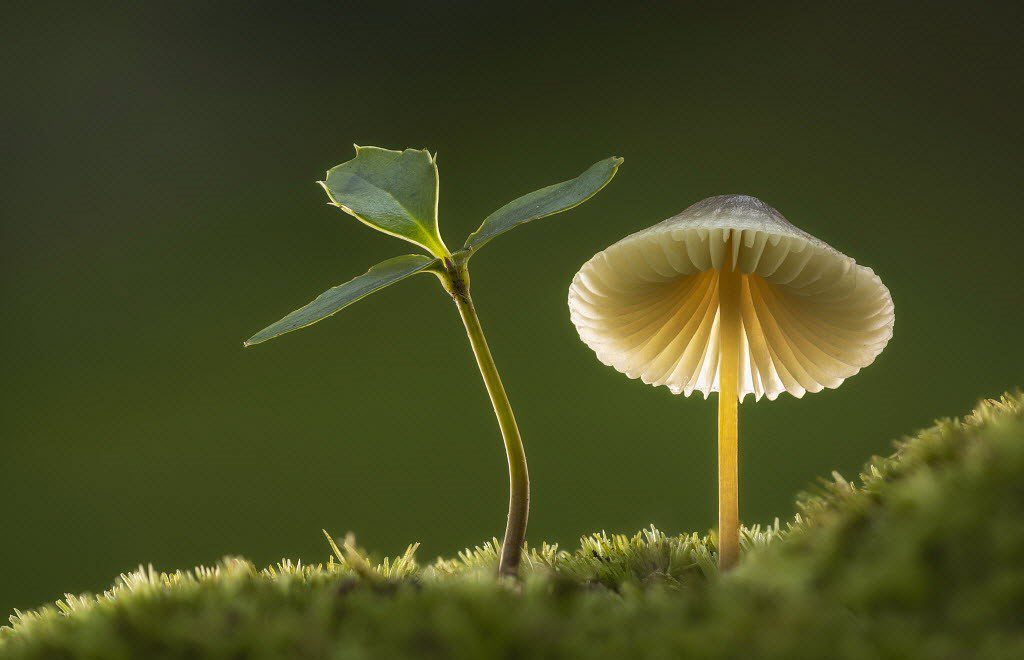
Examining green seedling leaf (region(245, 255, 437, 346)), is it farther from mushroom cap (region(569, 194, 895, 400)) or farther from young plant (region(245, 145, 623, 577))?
mushroom cap (region(569, 194, 895, 400))

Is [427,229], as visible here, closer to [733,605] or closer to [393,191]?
[393,191]

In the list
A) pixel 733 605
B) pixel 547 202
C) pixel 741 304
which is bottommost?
pixel 733 605

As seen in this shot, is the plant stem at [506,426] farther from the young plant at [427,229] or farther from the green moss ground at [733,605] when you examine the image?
the green moss ground at [733,605]

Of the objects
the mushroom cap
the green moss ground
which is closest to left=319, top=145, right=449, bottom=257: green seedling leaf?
the mushroom cap

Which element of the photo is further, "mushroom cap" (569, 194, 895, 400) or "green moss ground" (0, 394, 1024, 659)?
"mushroom cap" (569, 194, 895, 400)

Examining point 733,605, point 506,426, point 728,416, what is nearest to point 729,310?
point 728,416
